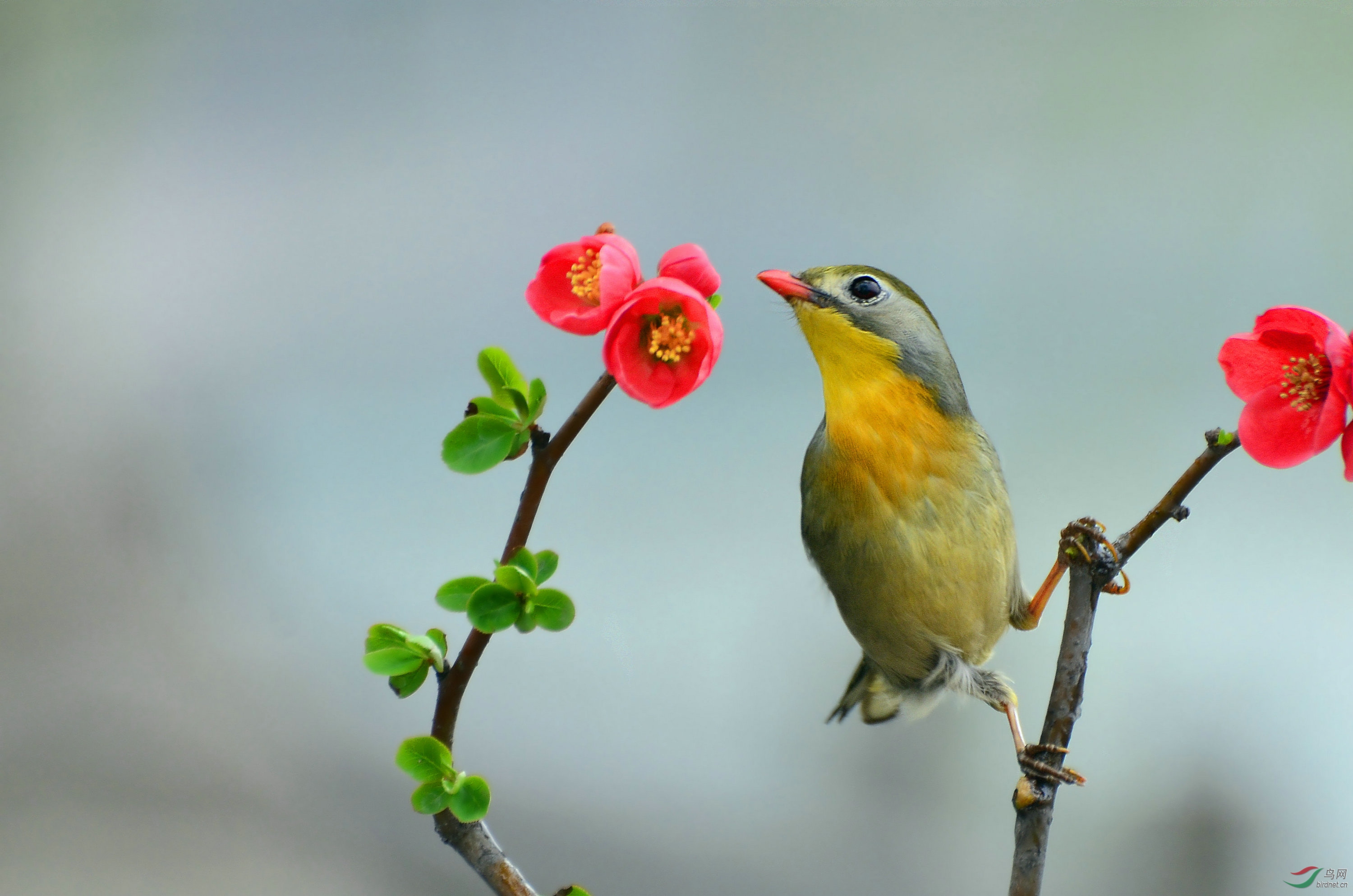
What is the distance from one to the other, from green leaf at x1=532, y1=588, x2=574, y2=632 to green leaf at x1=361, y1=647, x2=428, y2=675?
4 centimetres

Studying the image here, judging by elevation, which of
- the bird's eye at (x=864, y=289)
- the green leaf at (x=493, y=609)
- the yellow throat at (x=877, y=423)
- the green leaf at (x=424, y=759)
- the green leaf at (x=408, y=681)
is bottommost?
the green leaf at (x=424, y=759)

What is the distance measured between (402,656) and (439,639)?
0.7 inches

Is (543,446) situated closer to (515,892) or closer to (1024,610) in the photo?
(515,892)

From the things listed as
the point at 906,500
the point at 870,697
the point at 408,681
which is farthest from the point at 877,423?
the point at 408,681

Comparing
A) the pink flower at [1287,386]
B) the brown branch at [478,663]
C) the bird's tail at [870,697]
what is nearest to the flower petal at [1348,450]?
the pink flower at [1287,386]

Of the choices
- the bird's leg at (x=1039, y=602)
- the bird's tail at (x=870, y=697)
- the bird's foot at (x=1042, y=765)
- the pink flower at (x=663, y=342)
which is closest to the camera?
the pink flower at (x=663, y=342)

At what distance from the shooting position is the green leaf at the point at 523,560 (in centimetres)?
29

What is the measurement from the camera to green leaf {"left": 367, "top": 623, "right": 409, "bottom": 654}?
305 mm

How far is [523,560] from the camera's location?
29 cm

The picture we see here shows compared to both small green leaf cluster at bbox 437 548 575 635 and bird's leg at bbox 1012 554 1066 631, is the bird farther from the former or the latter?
small green leaf cluster at bbox 437 548 575 635

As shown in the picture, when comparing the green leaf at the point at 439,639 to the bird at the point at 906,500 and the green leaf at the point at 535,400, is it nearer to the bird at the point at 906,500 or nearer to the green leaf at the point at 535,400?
the green leaf at the point at 535,400

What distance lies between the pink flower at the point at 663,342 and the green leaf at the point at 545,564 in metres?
0.06

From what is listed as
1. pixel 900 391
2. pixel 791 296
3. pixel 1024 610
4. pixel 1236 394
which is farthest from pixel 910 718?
pixel 1236 394

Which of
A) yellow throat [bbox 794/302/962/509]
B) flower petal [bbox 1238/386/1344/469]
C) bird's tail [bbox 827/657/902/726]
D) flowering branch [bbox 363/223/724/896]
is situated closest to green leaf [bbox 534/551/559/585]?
flowering branch [bbox 363/223/724/896]
